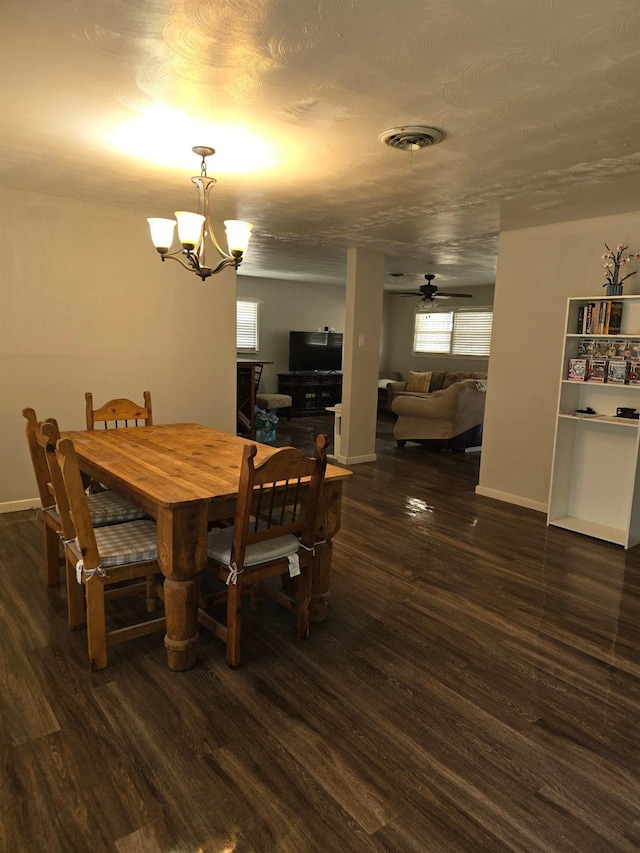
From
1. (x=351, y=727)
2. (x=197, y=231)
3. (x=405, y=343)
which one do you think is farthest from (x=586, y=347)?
(x=405, y=343)

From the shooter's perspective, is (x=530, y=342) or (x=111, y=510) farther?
(x=530, y=342)

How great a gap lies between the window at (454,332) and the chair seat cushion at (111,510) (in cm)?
779

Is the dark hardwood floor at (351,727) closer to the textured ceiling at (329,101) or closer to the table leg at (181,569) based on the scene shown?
the table leg at (181,569)

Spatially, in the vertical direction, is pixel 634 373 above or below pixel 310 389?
above

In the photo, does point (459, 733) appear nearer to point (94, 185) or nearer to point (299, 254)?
point (94, 185)

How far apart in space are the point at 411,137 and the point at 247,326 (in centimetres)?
712

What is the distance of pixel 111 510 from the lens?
2691 mm

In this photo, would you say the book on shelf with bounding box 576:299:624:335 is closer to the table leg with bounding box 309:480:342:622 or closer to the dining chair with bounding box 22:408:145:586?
the table leg with bounding box 309:480:342:622

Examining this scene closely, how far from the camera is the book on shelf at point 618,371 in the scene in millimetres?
3816

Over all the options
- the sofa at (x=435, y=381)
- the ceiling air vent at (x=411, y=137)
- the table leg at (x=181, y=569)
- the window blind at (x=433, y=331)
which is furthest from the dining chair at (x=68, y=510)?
the window blind at (x=433, y=331)

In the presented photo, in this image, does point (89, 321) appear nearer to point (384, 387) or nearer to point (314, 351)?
point (314, 351)

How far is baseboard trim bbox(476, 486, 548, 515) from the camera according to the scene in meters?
4.57

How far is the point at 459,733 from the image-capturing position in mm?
1936

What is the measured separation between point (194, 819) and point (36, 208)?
392 centimetres
